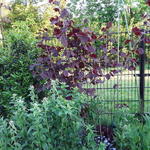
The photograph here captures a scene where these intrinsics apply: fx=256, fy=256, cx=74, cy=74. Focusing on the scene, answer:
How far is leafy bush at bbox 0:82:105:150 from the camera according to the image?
74.2 inches

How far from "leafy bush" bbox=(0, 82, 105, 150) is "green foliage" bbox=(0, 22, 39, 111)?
1081 mm

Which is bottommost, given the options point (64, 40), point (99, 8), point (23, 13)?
point (64, 40)

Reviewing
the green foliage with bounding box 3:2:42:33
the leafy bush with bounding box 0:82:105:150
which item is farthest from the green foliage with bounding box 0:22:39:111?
the green foliage with bounding box 3:2:42:33

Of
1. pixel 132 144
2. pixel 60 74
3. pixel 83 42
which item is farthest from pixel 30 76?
pixel 132 144

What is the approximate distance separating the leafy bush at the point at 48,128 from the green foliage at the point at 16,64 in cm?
108

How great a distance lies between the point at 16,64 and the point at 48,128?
1468 millimetres

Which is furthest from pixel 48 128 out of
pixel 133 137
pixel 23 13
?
pixel 23 13

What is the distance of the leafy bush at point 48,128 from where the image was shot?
1885mm

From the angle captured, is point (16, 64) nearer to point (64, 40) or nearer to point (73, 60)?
point (73, 60)

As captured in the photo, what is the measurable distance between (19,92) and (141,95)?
5.64 ft

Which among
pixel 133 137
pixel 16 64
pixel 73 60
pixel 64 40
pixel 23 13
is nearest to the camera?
pixel 133 137

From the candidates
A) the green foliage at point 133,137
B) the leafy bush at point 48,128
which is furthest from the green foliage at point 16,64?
the green foliage at point 133,137

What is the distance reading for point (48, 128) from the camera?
1945 millimetres

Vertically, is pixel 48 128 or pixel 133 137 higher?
pixel 48 128
